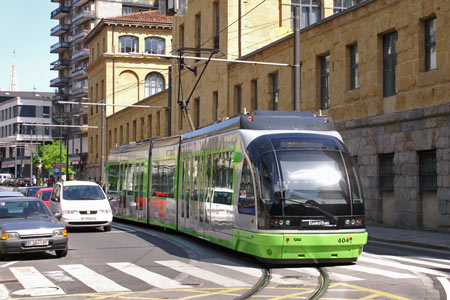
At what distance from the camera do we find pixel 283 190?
13695 millimetres

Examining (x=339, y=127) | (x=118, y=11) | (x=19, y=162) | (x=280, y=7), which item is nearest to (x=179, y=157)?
(x=339, y=127)

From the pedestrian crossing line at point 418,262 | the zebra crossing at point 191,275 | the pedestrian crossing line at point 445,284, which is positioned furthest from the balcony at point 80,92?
the pedestrian crossing line at point 445,284

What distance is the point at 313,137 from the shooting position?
14.6 m

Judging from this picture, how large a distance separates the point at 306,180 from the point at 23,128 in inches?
4687

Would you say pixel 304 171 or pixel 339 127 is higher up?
pixel 339 127

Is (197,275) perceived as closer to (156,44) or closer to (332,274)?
(332,274)

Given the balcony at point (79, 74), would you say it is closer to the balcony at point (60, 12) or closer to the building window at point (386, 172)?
the balcony at point (60, 12)

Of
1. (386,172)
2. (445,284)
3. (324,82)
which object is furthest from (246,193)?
(324,82)

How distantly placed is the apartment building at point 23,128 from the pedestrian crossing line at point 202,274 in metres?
111

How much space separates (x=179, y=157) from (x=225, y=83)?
866 inches

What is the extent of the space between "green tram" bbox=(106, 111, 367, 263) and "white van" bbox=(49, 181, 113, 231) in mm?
7002

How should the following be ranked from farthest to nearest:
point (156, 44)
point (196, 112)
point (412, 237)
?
1. point (156, 44)
2. point (196, 112)
3. point (412, 237)

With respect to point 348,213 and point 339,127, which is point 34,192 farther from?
point 348,213

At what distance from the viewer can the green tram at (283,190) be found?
537 inches
